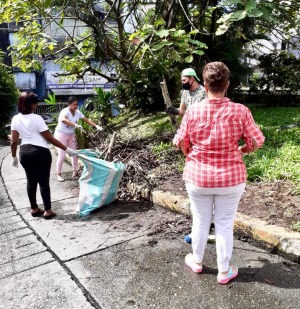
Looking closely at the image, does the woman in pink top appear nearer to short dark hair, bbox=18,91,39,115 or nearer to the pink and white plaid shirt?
the pink and white plaid shirt

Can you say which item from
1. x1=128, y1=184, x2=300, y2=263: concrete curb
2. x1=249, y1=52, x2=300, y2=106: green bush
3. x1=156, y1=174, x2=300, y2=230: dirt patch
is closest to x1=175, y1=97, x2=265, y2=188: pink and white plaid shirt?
x1=128, y1=184, x2=300, y2=263: concrete curb

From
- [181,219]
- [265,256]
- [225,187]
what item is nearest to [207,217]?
[225,187]

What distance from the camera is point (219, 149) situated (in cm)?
241

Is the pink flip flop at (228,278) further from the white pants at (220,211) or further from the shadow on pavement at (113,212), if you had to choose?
the shadow on pavement at (113,212)

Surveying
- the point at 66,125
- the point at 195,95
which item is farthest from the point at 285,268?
the point at 66,125

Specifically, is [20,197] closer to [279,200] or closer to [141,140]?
[141,140]

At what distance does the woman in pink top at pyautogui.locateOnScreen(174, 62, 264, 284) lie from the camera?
2391 mm

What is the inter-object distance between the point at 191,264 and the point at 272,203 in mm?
1408

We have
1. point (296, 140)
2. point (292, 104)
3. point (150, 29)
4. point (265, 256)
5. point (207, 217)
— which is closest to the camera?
point (207, 217)

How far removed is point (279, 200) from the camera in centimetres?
365

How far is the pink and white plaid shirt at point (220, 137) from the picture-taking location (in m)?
2.39

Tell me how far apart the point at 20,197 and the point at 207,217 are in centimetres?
360

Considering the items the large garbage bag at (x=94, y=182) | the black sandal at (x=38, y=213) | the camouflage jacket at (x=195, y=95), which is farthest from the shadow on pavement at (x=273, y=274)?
the black sandal at (x=38, y=213)

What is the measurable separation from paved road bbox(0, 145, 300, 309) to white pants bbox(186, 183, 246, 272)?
0.33 m
